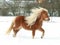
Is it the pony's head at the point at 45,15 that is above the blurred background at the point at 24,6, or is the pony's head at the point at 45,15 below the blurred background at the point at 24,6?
below

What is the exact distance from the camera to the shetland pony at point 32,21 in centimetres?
127

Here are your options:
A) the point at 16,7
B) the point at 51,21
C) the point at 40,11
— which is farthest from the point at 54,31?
the point at 16,7

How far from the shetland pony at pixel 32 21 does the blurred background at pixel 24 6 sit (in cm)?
3

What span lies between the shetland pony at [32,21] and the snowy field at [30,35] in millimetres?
27

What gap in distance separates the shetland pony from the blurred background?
0.03 m

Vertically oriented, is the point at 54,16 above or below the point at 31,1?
below

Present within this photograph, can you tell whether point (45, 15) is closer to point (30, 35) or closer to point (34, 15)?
point (34, 15)

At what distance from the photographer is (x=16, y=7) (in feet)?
4.21

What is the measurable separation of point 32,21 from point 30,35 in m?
0.11

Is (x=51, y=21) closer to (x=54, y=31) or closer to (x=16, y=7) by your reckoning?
(x=54, y=31)

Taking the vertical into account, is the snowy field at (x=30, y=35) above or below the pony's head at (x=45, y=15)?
below

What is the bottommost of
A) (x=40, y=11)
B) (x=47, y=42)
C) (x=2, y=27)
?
(x=47, y=42)

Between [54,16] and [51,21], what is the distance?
0.15 feet

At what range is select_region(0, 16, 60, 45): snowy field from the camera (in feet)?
4.19
